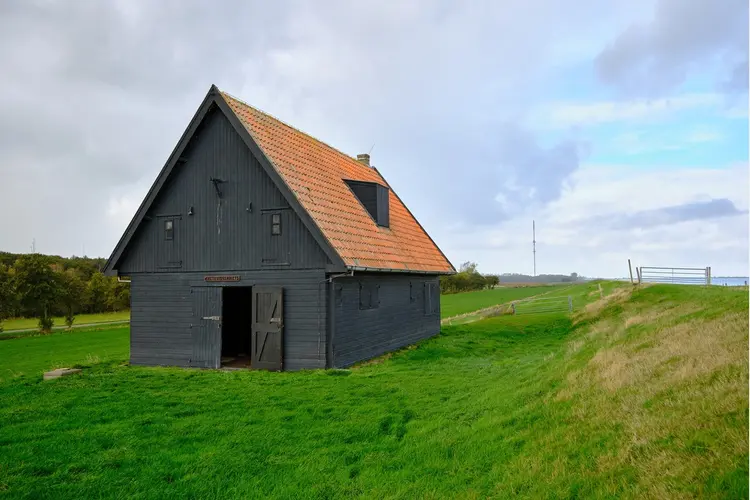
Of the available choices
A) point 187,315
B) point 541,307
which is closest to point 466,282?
point 541,307

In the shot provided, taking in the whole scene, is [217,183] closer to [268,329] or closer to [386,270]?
[268,329]

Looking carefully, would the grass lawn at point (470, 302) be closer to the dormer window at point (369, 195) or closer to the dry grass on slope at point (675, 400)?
the dormer window at point (369, 195)

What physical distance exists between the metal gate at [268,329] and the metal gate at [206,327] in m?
1.59

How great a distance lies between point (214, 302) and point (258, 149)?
5.09 metres

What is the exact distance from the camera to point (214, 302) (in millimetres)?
16906

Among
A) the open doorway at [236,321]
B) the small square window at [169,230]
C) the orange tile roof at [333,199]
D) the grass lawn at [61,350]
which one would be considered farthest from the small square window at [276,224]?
the grass lawn at [61,350]

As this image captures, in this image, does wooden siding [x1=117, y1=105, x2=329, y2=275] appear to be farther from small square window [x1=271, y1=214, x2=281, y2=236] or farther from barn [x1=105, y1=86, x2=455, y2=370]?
small square window [x1=271, y1=214, x2=281, y2=236]

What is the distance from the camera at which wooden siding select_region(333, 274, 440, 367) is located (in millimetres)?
15781

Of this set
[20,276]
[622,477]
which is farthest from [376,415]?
[20,276]

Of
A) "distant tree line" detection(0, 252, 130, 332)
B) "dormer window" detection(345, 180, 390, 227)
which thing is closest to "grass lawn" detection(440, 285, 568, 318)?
"dormer window" detection(345, 180, 390, 227)

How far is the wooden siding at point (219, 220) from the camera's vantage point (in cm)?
1598

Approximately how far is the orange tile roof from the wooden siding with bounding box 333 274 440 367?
30.8 inches

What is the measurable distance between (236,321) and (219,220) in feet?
18.9

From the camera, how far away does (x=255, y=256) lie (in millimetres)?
16344
